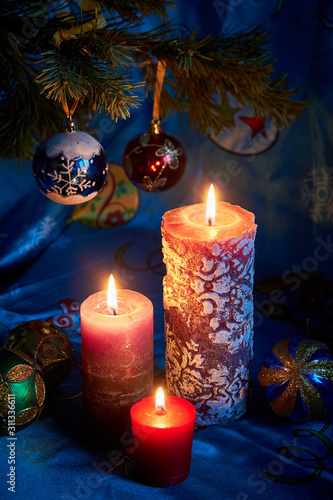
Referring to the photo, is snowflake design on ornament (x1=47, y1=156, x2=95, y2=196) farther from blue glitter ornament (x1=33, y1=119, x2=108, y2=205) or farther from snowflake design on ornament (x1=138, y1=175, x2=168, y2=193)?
snowflake design on ornament (x1=138, y1=175, x2=168, y2=193)

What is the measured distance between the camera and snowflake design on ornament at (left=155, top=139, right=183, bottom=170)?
97 cm

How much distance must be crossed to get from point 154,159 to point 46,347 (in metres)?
0.34

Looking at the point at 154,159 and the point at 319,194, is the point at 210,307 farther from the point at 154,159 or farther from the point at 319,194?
the point at 319,194

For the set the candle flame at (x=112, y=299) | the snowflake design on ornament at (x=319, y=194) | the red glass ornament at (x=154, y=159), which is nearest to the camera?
the candle flame at (x=112, y=299)

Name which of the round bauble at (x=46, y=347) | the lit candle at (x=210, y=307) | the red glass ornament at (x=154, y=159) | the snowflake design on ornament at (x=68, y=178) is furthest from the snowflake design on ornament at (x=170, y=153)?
the round bauble at (x=46, y=347)

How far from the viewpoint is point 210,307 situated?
0.84 m

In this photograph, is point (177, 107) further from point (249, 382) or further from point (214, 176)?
point (249, 382)

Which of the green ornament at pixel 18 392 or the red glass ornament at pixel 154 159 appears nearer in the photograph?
the green ornament at pixel 18 392

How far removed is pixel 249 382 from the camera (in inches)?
35.9

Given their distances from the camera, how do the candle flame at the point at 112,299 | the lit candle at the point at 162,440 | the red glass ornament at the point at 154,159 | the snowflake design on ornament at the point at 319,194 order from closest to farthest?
the lit candle at the point at 162,440, the candle flame at the point at 112,299, the red glass ornament at the point at 154,159, the snowflake design on ornament at the point at 319,194

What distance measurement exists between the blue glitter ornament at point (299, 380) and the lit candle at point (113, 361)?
178 millimetres

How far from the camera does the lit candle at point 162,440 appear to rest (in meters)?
0.75

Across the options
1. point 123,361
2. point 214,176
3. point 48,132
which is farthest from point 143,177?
point 214,176

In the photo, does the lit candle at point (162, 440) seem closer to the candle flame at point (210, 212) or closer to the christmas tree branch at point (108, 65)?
the candle flame at point (210, 212)
